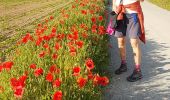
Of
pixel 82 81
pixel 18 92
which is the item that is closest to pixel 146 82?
pixel 82 81

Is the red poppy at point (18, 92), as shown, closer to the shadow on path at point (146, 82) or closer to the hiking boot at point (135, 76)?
the shadow on path at point (146, 82)

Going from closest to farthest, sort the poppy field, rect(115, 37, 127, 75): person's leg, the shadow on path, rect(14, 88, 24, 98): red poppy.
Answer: rect(14, 88, 24, 98): red poppy
the poppy field
the shadow on path
rect(115, 37, 127, 75): person's leg

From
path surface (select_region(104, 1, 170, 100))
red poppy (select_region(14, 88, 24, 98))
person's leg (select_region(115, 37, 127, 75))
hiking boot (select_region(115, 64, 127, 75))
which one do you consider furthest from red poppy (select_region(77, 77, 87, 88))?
hiking boot (select_region(115, 64, 127, 75))

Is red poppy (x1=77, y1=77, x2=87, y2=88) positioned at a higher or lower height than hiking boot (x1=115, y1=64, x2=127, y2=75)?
higher

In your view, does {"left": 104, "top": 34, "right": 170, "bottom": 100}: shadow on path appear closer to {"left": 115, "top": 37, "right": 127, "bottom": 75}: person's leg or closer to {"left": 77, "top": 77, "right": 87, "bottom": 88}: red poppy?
{"left": 115, "top": 37, "right": 127, "bottom": 75}: person's leg

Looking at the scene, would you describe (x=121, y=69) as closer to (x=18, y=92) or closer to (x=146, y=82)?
(x=146, y=82)

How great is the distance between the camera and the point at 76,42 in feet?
17.3

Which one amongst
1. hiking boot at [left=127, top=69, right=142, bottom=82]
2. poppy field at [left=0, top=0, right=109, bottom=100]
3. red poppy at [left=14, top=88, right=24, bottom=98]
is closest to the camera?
red poppy at [left=14, top=88, right=24, bottom=98]

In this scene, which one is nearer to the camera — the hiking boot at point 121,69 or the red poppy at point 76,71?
the red poppy at point 76,71

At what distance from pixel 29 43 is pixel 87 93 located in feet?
6.40

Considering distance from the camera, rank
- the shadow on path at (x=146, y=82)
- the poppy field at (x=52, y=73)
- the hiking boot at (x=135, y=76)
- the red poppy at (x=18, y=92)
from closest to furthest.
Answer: the red poppy at (x=18, y=92), the poppy field at (x=52, y=73), the shadow on path at (x=146, y=82), the hiking boot at (x=135, y=76)

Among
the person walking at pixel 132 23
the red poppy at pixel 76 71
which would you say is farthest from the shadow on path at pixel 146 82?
the red poppy at pixel 76 71

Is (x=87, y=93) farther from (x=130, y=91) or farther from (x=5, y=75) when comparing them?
(x=130, y=91)

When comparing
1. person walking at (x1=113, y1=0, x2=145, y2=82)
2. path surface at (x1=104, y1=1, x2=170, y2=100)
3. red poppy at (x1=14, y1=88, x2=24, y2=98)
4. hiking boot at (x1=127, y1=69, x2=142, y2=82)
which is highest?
red poppy at (x1=14, y1=88, x2=24, y2=98)
